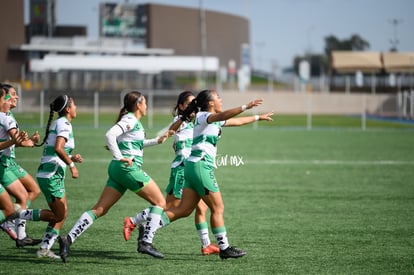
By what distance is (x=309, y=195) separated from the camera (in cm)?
1609

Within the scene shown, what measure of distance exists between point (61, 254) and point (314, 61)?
140 m

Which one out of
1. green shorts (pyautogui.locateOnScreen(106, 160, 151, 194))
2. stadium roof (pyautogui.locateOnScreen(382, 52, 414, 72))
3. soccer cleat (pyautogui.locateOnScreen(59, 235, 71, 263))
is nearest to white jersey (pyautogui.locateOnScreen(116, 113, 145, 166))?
green shorts (pyautogui.locateOnScreen(106, 160, 151, 194))

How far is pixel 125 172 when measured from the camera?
368 inches

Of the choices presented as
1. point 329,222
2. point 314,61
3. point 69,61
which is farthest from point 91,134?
point 314,61

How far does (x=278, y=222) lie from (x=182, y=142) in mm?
2931

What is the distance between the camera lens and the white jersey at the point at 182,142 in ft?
33.5

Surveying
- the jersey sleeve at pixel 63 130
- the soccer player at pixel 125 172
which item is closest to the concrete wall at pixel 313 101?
the soccer player at pixel 125 172

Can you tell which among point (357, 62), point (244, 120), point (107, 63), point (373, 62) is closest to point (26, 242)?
point (244, 120)

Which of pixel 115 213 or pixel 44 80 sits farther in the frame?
pixel 44 80

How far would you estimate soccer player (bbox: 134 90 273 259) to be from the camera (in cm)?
927

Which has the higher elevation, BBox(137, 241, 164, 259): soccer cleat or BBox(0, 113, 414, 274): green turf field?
BBox(137, 241, 164, 259): soccer cleat

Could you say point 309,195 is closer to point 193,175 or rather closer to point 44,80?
point 193,175

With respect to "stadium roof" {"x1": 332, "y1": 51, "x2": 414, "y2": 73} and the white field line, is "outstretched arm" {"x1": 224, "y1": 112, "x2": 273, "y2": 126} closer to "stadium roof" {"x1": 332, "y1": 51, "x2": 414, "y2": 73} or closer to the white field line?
the white field line

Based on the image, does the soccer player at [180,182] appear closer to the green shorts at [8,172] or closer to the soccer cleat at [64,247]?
the soccer cleat at [64,247]
